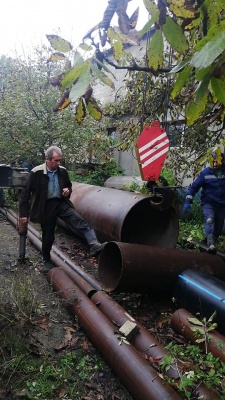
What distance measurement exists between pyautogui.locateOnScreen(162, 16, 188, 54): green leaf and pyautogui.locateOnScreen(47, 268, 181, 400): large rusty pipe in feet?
6.54

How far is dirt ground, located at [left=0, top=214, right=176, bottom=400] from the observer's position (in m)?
2.64

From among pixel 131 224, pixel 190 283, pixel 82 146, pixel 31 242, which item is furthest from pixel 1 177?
pixel 82 146

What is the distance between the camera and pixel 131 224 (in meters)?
5.78

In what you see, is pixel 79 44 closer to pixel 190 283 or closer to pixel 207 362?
pixel 207 362

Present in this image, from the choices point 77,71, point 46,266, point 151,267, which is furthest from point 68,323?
point 77,71

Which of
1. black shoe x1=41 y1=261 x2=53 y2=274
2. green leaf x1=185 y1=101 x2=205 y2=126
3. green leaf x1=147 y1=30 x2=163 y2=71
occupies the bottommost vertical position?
black shoe x1=41 y1=261 x2=53 y2=274

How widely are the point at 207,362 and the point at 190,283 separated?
1010 mm

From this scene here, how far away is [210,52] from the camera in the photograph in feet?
3.13

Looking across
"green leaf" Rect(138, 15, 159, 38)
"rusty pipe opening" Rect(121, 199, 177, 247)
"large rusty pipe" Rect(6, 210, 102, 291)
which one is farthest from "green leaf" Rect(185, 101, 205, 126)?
"rusty pipe opening" Rect(121, 199, 177, 247)

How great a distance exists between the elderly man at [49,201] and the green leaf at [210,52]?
3831 mm

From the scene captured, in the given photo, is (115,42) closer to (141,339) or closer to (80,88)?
(80,88)

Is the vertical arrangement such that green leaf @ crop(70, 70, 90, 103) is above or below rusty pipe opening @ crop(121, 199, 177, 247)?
above

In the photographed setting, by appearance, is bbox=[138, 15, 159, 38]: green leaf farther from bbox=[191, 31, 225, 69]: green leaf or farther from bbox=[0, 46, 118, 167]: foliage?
bbox=[0, 46, 118, 167]: foliage

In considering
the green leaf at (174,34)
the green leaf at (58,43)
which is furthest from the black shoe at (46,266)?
the green leaf at (174,34)
